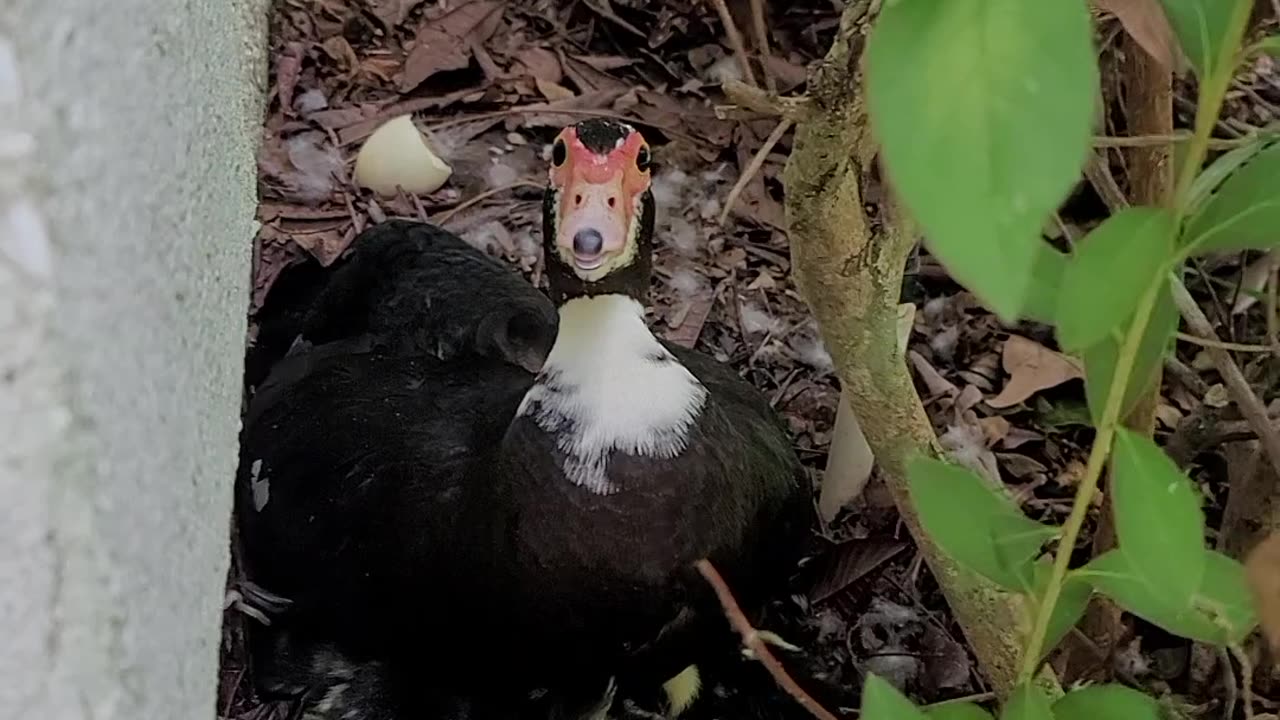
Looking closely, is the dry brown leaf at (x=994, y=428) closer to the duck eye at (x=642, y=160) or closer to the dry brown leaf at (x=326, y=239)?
the duck eye at (x=642, y=160)

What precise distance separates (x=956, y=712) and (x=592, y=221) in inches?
22.7

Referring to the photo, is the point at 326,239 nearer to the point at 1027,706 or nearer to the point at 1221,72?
the point at 1027,706

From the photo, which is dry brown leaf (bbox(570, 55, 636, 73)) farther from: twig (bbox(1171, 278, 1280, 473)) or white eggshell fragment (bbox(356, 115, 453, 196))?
twig (bbox(1171, 278, 1280, 473))

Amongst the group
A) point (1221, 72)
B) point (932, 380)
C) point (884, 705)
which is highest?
point (1221, 72)

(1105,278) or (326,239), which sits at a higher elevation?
(1105,278)

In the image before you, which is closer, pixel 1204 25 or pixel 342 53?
pixel 1204 25

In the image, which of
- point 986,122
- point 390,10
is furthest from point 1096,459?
point 390,10

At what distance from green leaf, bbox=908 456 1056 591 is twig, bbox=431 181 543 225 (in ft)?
4.60

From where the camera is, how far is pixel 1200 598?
61cm

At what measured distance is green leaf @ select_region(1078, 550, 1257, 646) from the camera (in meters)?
0.60

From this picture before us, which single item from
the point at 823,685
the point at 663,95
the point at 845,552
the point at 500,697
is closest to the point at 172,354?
the point at 500,697

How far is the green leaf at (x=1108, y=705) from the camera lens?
0.65 metres

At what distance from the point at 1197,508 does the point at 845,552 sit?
104 cm

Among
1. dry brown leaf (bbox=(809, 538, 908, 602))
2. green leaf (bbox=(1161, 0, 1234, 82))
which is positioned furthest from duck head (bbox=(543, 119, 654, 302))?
green leaf (bbox=(1161, 0, 1234, 82))
